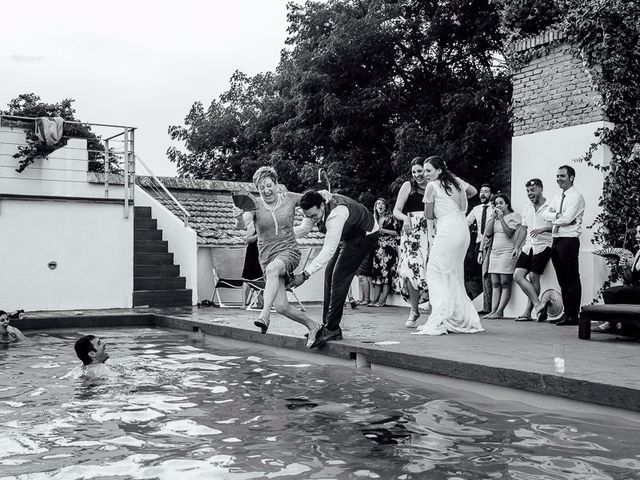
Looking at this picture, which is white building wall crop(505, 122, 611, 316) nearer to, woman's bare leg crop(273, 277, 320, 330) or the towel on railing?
woman's bare leg crop(273, 277, 320, 330)

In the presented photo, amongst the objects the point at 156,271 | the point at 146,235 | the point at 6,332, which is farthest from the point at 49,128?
the point at 6,332

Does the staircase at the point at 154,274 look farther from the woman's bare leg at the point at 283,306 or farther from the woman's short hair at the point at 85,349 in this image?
the woman's short hair at the point at 85,349

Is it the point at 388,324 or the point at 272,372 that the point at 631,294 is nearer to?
the point at 388,324

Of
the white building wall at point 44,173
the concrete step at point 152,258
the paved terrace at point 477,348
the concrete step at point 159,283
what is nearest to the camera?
the paved terrace at point 477,348

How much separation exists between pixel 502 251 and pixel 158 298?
655 centimetres

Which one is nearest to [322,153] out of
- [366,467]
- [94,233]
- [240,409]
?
[94,233]

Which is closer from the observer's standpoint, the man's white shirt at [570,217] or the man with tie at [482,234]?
the man's white shirt at [570,217]

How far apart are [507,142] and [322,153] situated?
7.01 metres

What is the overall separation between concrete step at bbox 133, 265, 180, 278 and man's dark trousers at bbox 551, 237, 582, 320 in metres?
7.69

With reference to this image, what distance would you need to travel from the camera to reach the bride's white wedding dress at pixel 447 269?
859 cm

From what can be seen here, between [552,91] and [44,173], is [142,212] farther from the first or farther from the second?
[552,91]

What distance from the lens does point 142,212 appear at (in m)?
15.9

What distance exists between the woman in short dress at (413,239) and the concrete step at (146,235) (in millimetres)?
6909

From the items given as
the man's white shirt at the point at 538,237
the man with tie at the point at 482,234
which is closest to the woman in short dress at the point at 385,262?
the man with tie at the point at 482,234
